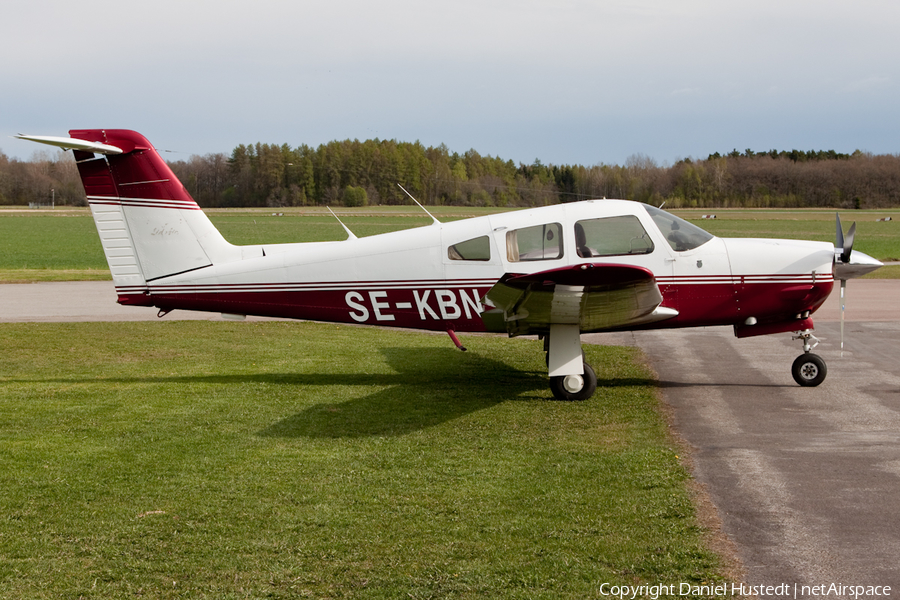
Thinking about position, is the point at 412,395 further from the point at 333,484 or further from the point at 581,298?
the point at 333,484

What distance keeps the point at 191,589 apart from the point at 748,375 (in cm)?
841

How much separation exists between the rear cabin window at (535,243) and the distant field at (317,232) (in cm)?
1009

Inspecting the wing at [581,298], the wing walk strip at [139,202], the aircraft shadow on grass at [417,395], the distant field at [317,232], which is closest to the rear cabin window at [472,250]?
the wing at [581,298]

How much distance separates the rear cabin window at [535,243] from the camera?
9.34 meters

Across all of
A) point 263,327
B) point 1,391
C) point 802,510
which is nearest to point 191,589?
point 802,510

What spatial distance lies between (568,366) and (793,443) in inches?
105

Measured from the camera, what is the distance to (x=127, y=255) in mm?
10055

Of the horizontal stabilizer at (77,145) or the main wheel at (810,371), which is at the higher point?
the horizontal stabilizer at (77,145)

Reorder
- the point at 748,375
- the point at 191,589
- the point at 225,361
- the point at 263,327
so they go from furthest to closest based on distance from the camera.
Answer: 1. the point at 263,327
2. the point at 225,361
3. the point at 748,375
4. the point at 191,589

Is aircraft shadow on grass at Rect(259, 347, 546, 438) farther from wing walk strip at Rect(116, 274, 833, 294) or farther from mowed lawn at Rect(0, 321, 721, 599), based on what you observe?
Answer: wing walk strip at Rect(116, 274, 833, 294)

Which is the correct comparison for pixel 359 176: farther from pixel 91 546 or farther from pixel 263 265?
pixel 91 546

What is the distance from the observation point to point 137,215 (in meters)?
10.1

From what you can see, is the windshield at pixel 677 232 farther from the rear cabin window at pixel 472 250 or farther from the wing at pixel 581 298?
the rear cabin window at pixel 472 250

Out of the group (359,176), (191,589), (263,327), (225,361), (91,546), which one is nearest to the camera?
(191,589)
